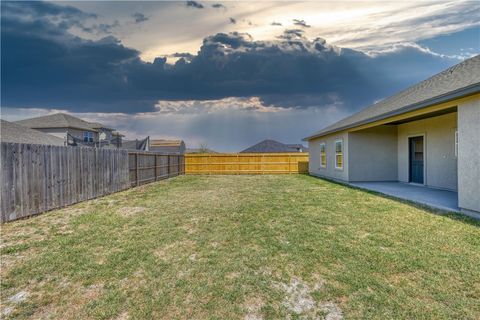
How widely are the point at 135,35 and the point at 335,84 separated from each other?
23.3 meters

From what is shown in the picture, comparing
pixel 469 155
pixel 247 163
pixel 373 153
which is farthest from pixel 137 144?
pixel 469 155

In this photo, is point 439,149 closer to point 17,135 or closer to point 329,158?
point 329,158

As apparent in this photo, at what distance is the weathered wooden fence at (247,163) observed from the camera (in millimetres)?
20312

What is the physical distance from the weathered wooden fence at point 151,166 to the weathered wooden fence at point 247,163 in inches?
68.7

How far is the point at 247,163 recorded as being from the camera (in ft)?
67.7

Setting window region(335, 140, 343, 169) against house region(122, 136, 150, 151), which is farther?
house region(122, 136, 150, 151)

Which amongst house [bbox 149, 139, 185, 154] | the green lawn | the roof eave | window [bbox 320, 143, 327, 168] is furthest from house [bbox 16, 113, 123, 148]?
the roof eave

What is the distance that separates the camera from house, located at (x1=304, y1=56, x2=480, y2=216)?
555cm

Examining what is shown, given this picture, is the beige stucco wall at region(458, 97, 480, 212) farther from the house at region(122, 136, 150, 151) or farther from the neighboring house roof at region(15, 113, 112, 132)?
the house at region(122, 136, 150, 151)

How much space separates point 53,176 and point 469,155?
33.5ft

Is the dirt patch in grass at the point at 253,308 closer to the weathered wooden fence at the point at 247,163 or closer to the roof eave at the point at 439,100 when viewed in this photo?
the roof eave at the point at 439,100

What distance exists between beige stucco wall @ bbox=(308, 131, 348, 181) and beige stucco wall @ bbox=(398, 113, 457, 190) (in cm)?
289

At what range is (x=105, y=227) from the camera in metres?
5.23

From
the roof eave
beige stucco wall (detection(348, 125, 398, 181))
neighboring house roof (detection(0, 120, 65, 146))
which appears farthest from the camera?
neighboring house roof (detection(0, 120, 65, 146))
